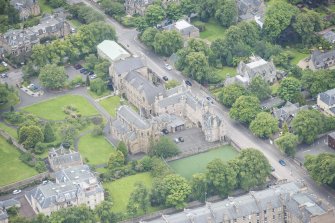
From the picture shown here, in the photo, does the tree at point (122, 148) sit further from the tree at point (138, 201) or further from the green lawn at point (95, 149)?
the tree at point (138, 201)

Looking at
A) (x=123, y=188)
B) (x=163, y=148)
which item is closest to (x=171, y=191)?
(x=123, y=188)

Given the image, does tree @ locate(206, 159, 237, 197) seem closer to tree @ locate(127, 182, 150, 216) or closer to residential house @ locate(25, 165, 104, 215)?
tree @ locate(127, 182, 150, 216)

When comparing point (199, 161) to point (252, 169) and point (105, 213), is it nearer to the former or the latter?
point (252, 169)

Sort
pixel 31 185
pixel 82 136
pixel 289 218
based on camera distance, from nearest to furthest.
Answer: pixel 289 218 → pixel 31 185 → pixel 82 136

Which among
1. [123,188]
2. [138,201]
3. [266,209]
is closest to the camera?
[266,209]

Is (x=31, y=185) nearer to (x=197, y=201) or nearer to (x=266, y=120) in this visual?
(x=197, y=201)

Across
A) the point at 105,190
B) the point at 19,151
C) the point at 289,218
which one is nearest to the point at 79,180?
the point at 105,190

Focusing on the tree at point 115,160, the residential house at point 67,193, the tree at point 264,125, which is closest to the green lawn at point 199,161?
the tree at point 264,125
